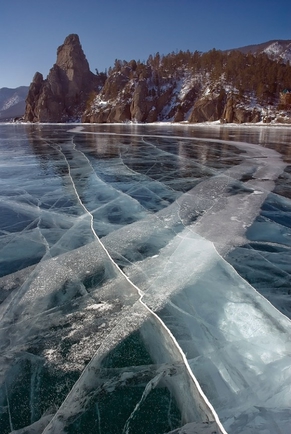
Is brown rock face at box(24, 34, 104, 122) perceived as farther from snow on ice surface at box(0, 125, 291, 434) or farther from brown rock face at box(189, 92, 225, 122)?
snow on ice surface at box(0, 125, 291, 434)

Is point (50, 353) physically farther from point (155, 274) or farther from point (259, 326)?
point (259, 326)

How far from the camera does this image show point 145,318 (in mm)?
2318

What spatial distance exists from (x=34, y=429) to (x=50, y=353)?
0.55 meters

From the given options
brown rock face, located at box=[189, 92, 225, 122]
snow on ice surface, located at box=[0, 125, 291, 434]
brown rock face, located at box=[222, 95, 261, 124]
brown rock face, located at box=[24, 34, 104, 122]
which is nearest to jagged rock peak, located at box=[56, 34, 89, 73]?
brown rock face, located at box=[24, 34, 104, 122]

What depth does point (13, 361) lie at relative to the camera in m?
1.96

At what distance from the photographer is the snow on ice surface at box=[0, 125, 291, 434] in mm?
1603

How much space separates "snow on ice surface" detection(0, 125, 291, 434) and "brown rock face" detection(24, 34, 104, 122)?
368ft

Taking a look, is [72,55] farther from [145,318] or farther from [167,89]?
[145,318]

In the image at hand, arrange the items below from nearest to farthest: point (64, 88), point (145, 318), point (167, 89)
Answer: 1. point (145, 318)
2. point (167, 89)
3. point (64, 88)

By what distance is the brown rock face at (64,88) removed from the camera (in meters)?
106

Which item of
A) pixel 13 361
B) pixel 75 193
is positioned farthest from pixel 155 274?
pixel 75 193

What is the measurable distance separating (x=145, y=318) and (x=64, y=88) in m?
131

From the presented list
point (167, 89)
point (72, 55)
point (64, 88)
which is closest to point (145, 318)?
point (167, 89)

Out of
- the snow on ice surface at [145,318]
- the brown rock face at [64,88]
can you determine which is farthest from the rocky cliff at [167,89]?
the snow on ice surface at [145,318]
